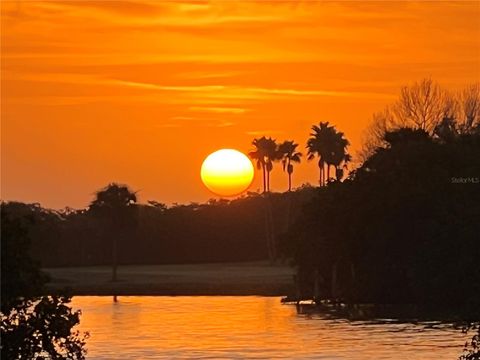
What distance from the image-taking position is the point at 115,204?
379ft

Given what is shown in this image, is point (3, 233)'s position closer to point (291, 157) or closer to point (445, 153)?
point (445, 153)

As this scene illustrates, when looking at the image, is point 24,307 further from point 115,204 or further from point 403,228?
point 115,204

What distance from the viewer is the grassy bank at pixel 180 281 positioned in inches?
4107

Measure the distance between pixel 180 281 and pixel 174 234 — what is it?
30.8 m

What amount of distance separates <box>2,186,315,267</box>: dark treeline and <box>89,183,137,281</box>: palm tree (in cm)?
1232

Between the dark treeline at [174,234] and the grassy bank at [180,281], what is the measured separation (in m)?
6.16

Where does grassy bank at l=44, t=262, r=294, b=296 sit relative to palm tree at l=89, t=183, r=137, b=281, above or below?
below

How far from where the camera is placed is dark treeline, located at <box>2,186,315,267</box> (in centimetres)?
13625

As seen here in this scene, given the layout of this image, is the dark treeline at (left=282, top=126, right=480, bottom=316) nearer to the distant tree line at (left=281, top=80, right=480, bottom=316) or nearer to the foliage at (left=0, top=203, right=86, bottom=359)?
the distant tree line at (left=281, top=80, right=480, bottom=316)

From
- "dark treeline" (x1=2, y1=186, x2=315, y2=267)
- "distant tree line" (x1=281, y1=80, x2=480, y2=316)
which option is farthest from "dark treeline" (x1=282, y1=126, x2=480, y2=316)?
"dark treeline" (x1=2, y1=186, x2=315, y2=267)

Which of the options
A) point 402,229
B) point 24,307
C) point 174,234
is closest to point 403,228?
point 402,229

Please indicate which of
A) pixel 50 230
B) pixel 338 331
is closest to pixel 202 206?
pixel 50 230

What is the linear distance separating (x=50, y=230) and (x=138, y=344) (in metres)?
65.0

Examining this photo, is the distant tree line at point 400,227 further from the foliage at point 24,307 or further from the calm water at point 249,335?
the foliage at point 24,307
